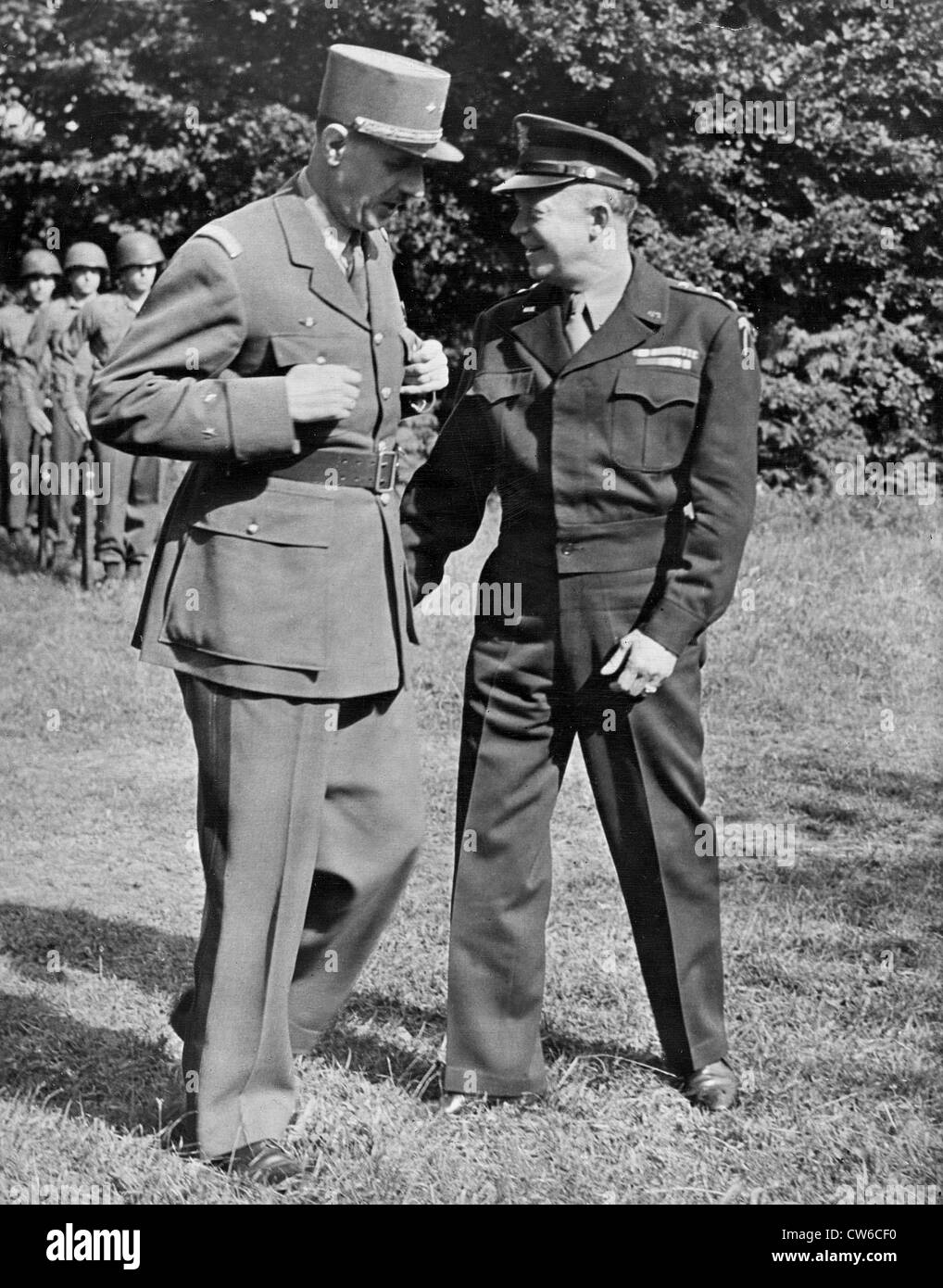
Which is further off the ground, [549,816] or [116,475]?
[116,475]

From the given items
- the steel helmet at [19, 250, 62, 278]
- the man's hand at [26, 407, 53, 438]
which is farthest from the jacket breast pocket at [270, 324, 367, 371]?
the steel helmet at [19, 250, 62, 278]

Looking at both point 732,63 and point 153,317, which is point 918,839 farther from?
point 732,63

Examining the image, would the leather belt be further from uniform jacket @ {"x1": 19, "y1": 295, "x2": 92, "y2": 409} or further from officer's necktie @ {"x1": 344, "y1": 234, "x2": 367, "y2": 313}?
uniform jacket @ {"x1": 19, "y1": 295, "x2": 92, "y2": 409}

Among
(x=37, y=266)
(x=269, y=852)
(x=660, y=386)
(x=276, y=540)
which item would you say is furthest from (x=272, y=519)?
(x=37, y=266)

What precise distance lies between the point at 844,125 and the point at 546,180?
11.1 m

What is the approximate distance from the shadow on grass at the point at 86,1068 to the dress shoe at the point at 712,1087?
1217 millimetres

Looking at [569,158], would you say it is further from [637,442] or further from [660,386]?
[637,442]

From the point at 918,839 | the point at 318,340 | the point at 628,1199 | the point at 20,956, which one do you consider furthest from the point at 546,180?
the point at 918,839

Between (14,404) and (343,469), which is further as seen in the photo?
(14,404)

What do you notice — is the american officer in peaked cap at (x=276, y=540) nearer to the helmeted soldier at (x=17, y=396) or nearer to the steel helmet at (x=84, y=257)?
the helmeted soldier at (x=17, y=396)

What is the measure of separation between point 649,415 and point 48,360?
357 inches

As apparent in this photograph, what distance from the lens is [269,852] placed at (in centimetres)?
367

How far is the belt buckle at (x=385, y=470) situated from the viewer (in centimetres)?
379
